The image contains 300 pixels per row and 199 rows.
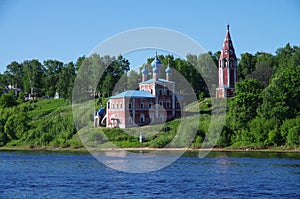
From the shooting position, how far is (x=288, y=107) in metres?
77.1

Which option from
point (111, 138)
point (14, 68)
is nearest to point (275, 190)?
point (111, 138)

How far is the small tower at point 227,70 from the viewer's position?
100 m

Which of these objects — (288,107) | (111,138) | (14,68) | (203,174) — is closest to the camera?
(203,174)

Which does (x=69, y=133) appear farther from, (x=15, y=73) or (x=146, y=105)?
(x=15, y=73)

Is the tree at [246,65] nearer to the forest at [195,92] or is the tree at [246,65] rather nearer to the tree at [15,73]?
the forest at [195,92]

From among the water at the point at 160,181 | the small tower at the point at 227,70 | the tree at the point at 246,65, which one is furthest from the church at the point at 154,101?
the water at the point at 160,181

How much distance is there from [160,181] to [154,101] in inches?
2108

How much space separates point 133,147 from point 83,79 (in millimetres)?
38877

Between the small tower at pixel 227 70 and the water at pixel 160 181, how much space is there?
45.0 m

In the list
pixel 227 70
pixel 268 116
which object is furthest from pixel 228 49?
pixel 268 116

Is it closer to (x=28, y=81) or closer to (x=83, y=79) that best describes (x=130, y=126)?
(x=83, y=79)

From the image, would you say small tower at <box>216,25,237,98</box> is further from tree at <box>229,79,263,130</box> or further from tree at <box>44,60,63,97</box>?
tree at <box>44,60,63,97</box>

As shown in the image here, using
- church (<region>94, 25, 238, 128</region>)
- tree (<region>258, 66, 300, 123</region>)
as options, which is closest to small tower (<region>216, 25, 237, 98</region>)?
church (<region>94, 25, 238, 128</region>)

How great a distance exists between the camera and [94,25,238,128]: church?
91125 mm
